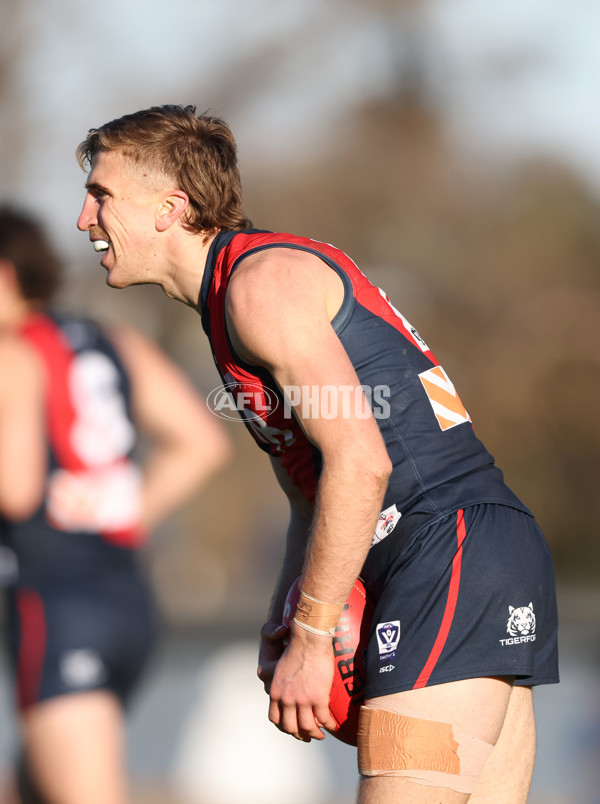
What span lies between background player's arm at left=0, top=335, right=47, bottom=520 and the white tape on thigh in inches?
82.2

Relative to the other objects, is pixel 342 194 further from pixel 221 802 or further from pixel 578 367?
pixel 221 802

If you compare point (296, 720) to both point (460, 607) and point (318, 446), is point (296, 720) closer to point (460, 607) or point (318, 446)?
point (460, 607)

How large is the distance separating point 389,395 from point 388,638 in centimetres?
58

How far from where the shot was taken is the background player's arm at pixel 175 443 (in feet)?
15.4

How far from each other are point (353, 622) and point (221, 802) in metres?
3.97

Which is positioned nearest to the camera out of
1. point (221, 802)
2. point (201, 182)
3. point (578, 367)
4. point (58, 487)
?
point (201, 182)

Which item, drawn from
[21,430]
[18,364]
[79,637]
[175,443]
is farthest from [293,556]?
[175,443]

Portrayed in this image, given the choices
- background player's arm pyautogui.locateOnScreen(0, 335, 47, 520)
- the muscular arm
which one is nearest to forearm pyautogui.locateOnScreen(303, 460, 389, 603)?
the muscular arm

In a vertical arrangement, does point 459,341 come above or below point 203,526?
above

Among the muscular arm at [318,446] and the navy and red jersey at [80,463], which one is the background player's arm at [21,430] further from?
the muscular arm at [318,446]

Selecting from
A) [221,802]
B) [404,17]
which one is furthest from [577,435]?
[221,802]

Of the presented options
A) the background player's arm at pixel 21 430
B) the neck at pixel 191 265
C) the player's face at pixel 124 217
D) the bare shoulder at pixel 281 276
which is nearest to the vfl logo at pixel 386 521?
the bare shoulder at pixel 281 276

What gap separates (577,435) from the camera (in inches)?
748

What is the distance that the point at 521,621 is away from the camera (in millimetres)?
2504
